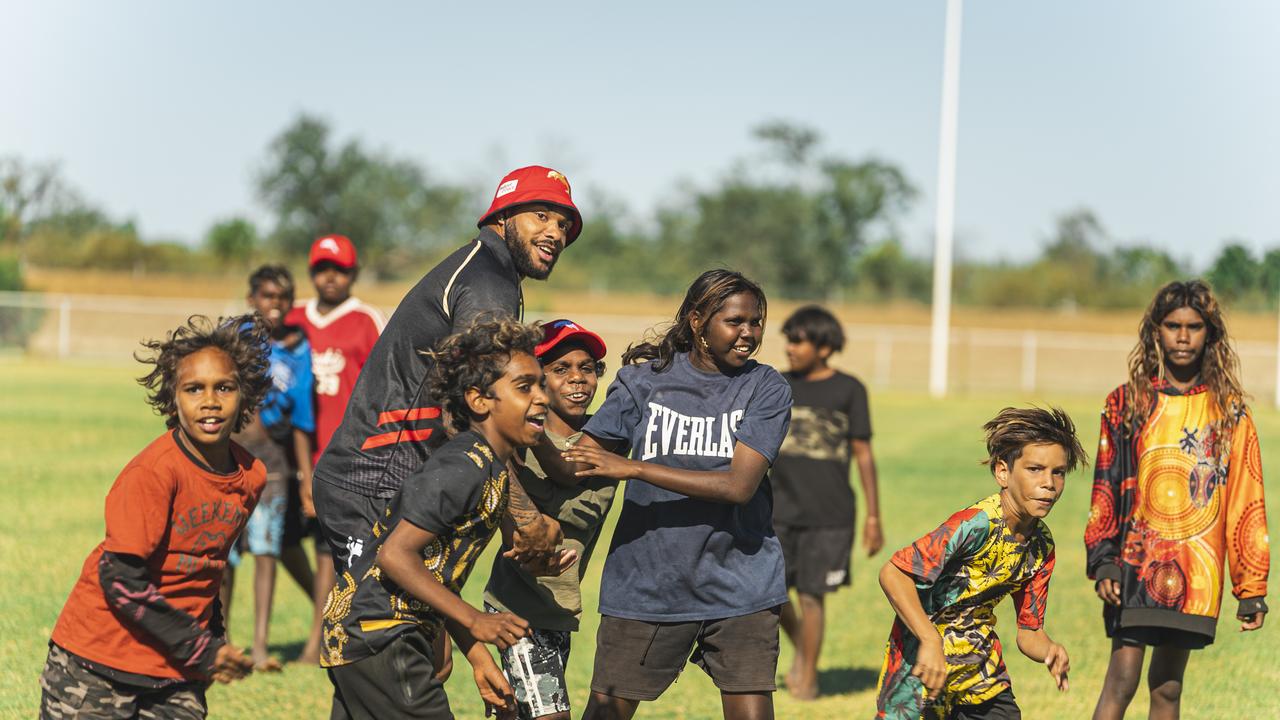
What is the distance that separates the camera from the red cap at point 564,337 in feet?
15.8

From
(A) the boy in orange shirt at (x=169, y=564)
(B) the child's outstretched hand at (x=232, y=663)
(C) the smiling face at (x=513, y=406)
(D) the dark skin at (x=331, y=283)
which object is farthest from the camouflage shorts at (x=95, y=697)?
(D) the dark skin at (x=331, y=283)

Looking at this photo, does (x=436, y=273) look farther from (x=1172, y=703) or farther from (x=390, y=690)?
(x=1172, y=703)

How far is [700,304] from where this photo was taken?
15.9 feet

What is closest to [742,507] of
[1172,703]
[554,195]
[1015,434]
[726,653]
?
[726,653]

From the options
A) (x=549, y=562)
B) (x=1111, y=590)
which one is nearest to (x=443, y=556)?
(x=549, y=562)

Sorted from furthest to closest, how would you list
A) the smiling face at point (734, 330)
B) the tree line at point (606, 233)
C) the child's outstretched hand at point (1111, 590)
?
the tree line at point (606, 233)
the child's outstretched hand at point (1111, 590)
the smiling face at point (734, 330)

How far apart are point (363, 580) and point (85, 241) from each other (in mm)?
67447

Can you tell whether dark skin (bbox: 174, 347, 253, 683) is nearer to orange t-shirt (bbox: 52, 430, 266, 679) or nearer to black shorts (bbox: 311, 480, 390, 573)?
orange t-shirt (bbox: 52, 430, 266, 679)

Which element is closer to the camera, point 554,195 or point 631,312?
point 554,195

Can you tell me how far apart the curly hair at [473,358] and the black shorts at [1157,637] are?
2.91 meters

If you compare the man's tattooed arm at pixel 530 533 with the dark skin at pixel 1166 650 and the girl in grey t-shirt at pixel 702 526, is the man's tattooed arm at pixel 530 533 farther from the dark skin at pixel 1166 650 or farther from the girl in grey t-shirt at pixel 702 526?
the dark skin at pixel 1166 650

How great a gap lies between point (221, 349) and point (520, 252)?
104 cm

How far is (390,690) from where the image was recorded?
390 cm

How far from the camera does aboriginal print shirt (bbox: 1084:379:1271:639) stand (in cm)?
546
